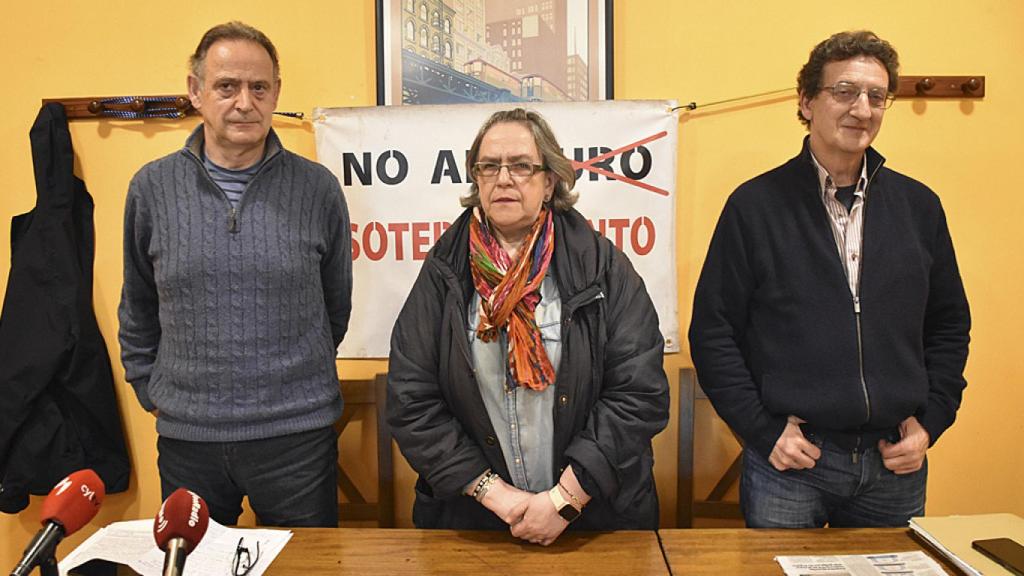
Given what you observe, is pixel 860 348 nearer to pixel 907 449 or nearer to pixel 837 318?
pixel 837 318

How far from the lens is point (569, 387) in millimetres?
1372

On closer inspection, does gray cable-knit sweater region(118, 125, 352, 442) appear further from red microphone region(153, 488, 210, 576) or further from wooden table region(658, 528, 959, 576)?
wooden table region(658, 528, 959, 576)

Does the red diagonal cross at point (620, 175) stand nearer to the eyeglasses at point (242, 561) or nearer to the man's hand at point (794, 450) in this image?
the man's hand at point (794, 450)

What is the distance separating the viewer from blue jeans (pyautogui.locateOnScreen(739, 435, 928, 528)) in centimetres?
147

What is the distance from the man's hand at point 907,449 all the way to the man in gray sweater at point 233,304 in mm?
1300

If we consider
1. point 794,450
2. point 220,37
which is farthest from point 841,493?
point 220,37

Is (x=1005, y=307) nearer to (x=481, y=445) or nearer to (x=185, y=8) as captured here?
(x=481, y=445)

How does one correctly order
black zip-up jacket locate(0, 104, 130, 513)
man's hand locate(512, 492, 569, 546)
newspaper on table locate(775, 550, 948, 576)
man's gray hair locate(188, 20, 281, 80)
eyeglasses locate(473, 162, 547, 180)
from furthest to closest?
black zip-up jacket locate(0, 104, 130, 513) → man's gray hair locate(188, 20, 281, 80) → eyeglasses locate(473, 162, 547, 180) → man's hand locate(512, 492, 569, 546) → newspaper on table locate(775, 550, 948, 576)

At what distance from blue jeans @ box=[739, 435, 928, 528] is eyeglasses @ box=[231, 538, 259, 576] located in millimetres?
1123

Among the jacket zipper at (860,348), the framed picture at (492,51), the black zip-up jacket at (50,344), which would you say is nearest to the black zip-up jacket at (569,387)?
the jacket zipper at (860,348)

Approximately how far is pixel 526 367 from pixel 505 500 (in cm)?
28

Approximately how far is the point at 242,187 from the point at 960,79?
7.14ft

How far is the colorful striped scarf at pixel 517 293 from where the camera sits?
1367 millimetres

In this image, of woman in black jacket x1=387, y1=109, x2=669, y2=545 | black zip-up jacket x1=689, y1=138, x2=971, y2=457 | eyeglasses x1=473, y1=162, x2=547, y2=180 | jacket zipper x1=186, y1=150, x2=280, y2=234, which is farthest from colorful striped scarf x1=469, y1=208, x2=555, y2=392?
jacket zipper x1=186, y1=150, x2=280, y2=234
